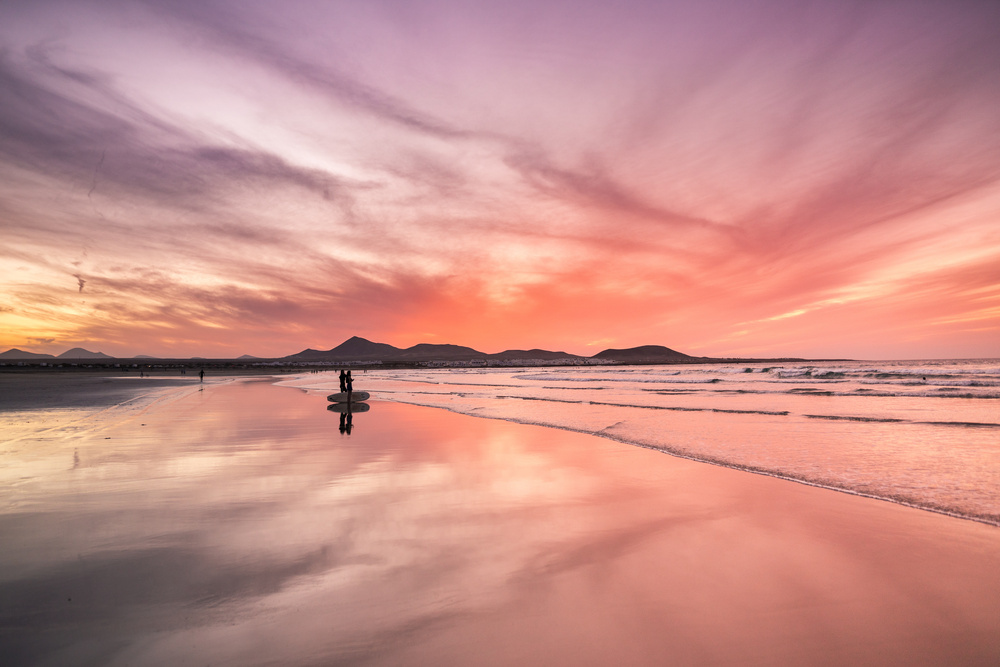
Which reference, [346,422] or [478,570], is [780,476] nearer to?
[478,570]

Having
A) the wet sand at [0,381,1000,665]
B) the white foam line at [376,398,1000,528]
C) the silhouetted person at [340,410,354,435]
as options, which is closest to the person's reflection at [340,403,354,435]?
the silhouetted person at [340,410,354,435]

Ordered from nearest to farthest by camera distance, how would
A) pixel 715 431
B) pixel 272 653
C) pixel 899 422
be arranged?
pixel 272 653 < pixel 715 431 < pixel 899 422

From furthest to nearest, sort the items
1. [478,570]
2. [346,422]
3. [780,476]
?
[346,422] → [780,476] → [478,570]

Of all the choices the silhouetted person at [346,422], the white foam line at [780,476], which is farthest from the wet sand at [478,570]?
the silhouetted person at [346,422]

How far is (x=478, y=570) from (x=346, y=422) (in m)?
15.7

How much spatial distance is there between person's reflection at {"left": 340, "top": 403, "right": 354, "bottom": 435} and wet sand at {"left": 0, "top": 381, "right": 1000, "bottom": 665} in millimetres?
6811

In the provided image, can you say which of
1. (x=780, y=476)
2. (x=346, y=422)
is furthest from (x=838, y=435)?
(x=346, y=422)

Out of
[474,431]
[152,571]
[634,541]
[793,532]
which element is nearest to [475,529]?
[634,541]

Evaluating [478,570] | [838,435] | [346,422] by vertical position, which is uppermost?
[346,422]

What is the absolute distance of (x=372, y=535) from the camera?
6656 millimetres

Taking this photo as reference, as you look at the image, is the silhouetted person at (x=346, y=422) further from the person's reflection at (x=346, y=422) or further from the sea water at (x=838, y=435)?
the sea water at (x=838, y=435)

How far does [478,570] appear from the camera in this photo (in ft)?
18.2

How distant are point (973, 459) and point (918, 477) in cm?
313

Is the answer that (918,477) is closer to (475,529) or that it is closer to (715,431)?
(715,431)
